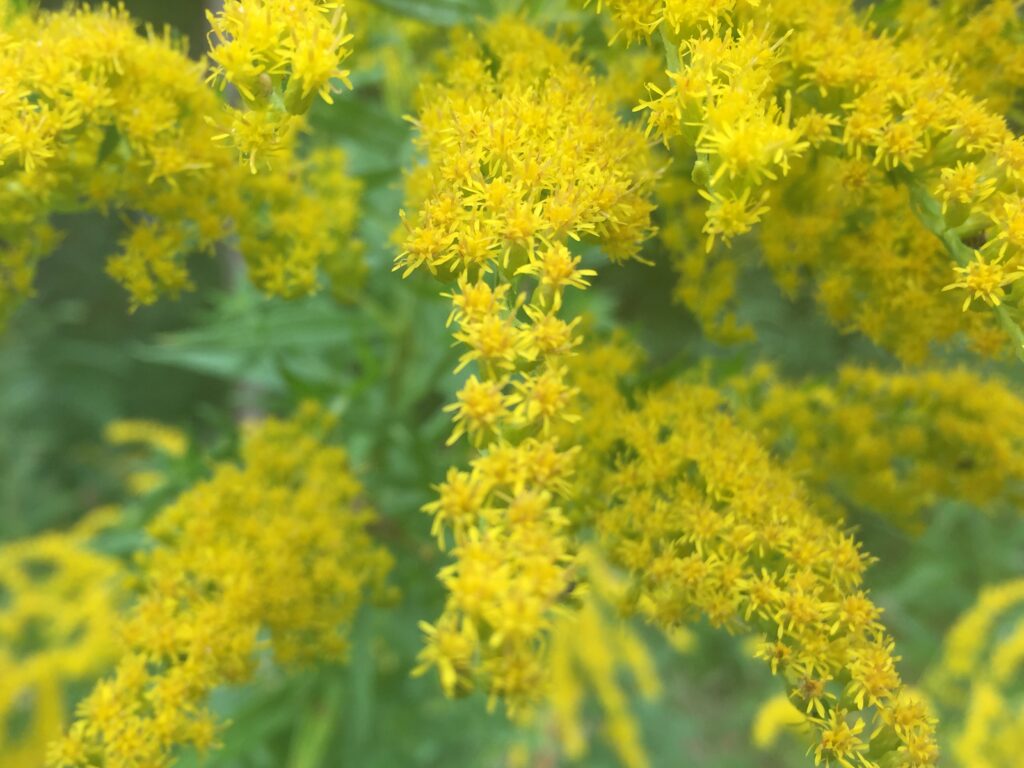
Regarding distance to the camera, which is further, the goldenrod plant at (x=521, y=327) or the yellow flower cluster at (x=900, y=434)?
the yellow flower cluster at (x=900, y=434)

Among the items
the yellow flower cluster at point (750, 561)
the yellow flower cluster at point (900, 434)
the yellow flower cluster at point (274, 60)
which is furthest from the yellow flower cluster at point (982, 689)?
the yellow flower cluster at point (274, 60)

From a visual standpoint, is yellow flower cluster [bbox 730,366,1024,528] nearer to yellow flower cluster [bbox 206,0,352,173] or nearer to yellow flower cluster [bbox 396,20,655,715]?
yellow flower cluster [bbox 396,20,655,715]

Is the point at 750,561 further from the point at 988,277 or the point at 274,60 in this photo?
the point at 274,60

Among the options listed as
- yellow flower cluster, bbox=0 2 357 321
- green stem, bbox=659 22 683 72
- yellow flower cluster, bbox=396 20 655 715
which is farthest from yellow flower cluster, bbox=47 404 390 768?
green stem, bbox=659 22 683 72

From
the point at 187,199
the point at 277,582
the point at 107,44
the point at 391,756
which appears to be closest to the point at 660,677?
the point at 391,756

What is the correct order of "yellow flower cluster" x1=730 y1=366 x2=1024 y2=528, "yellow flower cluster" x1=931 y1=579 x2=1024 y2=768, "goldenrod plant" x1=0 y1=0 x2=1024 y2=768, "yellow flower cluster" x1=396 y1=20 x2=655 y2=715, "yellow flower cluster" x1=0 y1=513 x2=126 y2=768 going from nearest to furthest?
1. "yellow flower cluster" x1=396 y1=20 x2=655 y2=715
2. "goldenrod plant" x1=0 y1=0 x2=1024 y2=768
3. "yellow flower cluster" x1=730 y1=366 x2=1024 y2=528
4. "yellow flower cluster" x1=931 y1=579 x2=1024 y2=768
5. "yellow flower cluster" x1=0 y1=513 x2=126 y2=768

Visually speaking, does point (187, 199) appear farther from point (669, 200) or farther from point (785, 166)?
point (785, 166)

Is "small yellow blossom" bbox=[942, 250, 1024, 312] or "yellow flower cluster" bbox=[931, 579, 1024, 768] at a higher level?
"small yellow blossom" bbox=[942, 250, 1024, 312]

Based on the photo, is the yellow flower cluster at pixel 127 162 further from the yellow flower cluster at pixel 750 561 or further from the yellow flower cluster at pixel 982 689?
the yellow flower cluster at pixel 982 689
